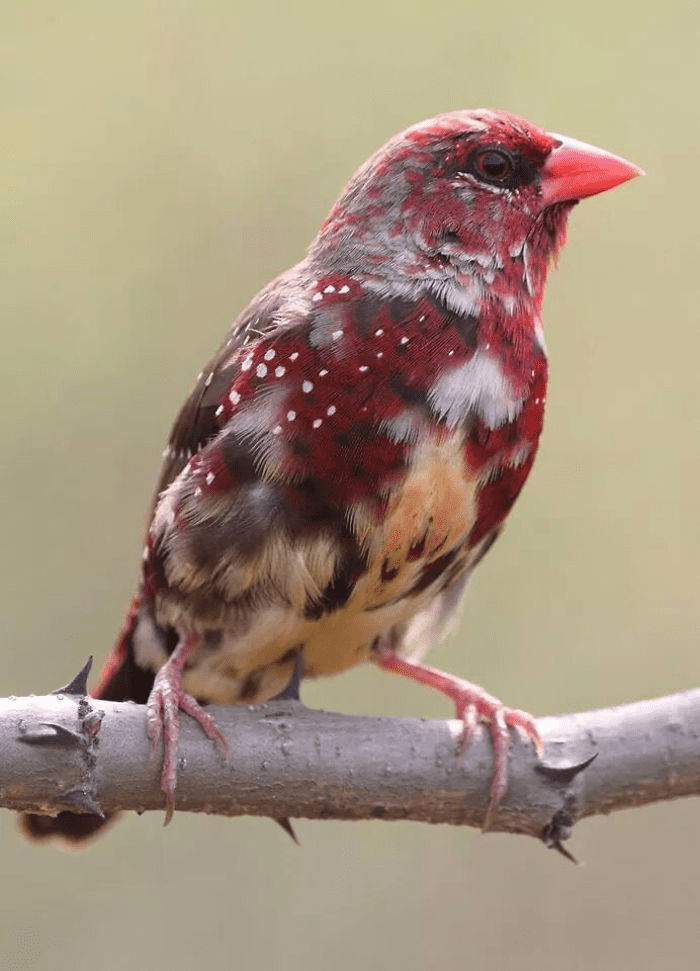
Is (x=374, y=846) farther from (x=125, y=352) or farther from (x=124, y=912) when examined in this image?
(x=125, y=352)

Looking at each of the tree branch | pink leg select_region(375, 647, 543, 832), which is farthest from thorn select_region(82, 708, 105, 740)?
pink leg select_region(375, 647, 543, 832)

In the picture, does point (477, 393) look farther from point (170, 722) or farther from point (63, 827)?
point (63, 827)

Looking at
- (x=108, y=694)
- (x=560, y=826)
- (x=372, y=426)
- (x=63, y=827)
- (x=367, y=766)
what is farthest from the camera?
(x=108, y=694)

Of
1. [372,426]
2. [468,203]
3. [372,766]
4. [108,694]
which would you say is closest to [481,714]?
[372,766]

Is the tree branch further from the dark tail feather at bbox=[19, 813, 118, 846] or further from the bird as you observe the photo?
the dark tail feather at bbox=[19, 813, 118, 846]

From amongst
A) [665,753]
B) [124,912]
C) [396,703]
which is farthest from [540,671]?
[665,753]

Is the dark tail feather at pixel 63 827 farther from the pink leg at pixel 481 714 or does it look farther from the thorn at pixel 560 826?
the thorn at pixel 560 826

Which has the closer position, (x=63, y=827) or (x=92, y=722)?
(x=92, y=722)
